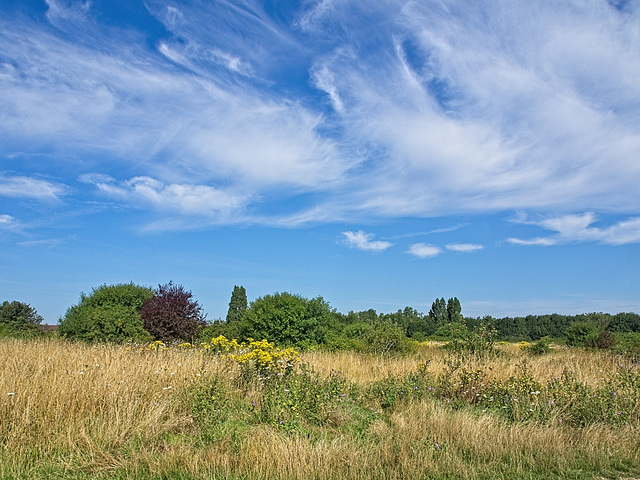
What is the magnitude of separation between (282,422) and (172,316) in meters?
9.97

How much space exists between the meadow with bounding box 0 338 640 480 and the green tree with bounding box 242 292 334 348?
6332 mm

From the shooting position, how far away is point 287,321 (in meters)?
15.0

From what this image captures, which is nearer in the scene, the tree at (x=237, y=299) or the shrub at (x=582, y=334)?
the shrub at (x=582, y=334)

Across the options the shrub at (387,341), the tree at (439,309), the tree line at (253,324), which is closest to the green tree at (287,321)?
the tree line at (253,324)

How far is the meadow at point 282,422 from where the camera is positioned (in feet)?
15.5

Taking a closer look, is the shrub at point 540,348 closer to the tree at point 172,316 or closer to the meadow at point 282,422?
the meadow at point 282,422

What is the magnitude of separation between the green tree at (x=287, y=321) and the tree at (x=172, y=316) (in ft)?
5.83

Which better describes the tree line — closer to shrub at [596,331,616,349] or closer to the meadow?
shrub at [596,331,616,349]

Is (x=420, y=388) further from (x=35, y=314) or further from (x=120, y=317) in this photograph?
(x=35, y=314)

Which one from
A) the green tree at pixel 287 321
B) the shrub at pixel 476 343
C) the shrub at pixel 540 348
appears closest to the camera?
the shrub at pixel 476 343

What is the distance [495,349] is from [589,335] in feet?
34.6

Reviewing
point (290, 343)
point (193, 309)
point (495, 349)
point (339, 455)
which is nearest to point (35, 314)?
point (193, 309)

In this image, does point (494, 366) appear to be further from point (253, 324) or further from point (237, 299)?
point (237, 299)

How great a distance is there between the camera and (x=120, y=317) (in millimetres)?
13859
